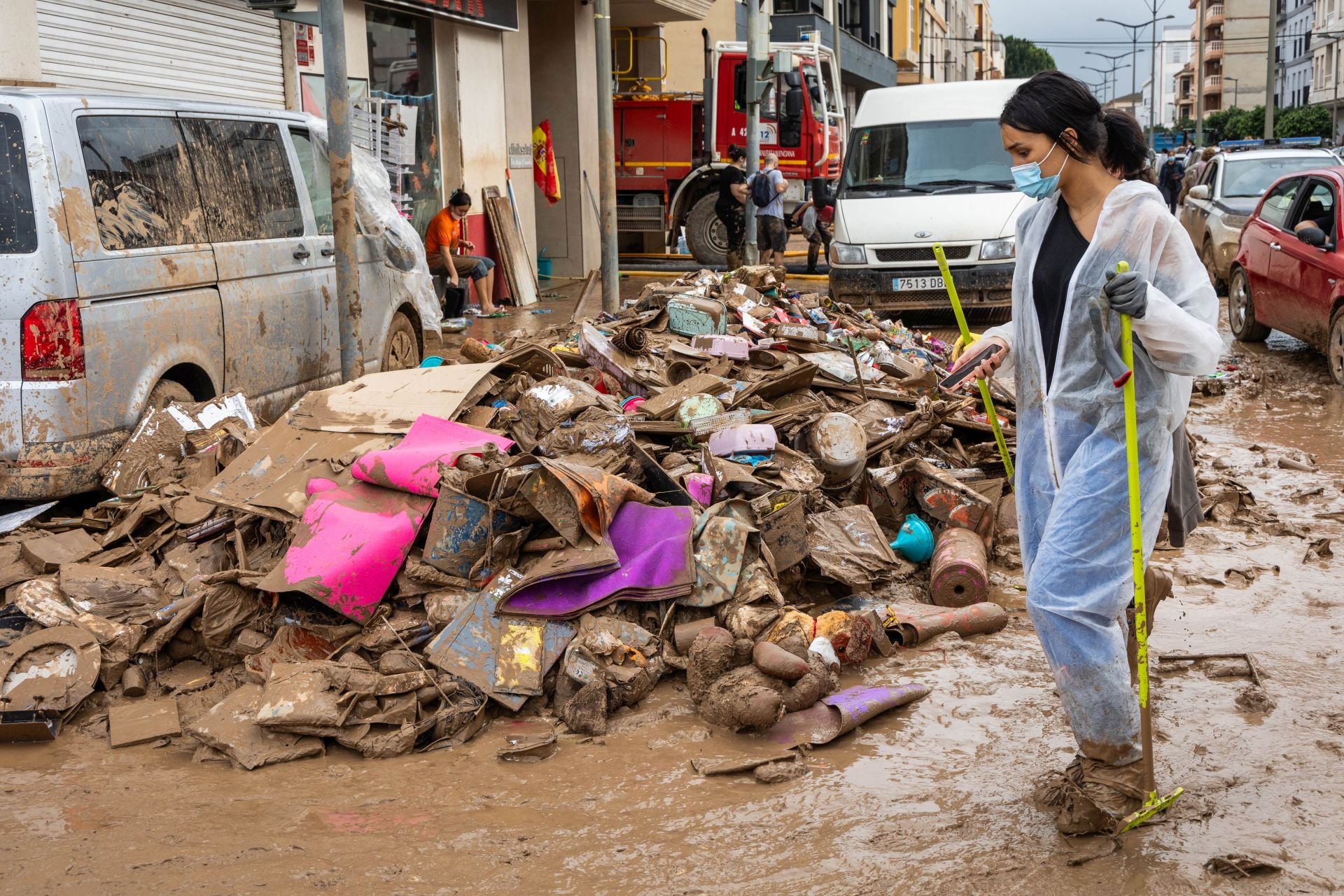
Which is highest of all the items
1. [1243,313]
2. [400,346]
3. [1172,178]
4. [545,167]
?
[1172,178]

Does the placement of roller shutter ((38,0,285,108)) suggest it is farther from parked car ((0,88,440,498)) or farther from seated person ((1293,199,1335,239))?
seated person ((1293,199,1335,239))

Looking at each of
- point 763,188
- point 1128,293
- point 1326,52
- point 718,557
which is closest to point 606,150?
point 763,188

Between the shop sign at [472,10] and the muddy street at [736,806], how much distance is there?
10.8 meters

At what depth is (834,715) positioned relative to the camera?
13.5 ft

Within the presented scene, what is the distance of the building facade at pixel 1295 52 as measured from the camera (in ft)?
292

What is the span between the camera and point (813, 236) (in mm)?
19703

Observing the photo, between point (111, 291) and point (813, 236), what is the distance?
49.3ft

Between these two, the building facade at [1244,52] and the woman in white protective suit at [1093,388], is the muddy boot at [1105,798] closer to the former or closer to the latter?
the woman in white protective suit at [1093,388]

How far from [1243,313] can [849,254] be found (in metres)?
4.10

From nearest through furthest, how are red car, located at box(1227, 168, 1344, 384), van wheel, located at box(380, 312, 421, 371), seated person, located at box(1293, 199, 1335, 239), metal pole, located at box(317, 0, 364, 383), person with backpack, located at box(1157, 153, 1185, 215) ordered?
metal pole, located at box(317, 0, 364, 383) → van wheel, located at box(380, 312, 421, 371) → red car, located at box(1227, 168, 1344, 384) → seated person, located at box(1293, 199, 1335, 239) → person with backpack, located at box(1157, 153, 1185, 215)

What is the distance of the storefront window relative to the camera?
1363 cm

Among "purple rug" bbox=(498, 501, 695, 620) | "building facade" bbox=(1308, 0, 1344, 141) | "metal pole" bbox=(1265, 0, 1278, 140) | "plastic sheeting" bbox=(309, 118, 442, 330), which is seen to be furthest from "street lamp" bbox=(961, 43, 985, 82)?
"purple rug" bbox=(498, 501, 695, 620)

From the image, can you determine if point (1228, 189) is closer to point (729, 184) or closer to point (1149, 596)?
point (729, 184)

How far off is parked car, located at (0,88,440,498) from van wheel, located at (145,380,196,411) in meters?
0.01
